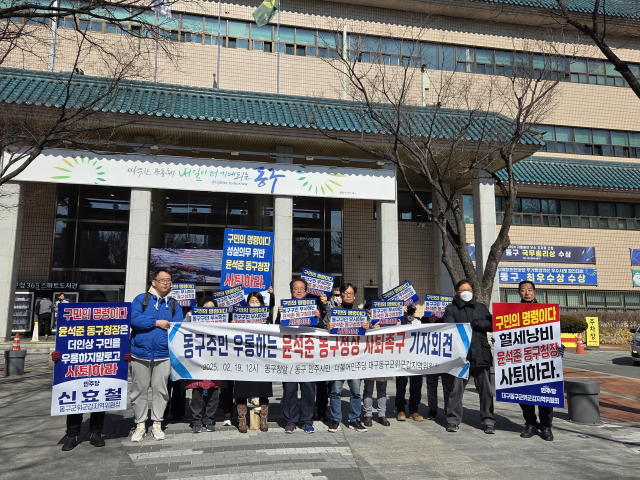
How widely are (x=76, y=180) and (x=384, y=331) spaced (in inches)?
449

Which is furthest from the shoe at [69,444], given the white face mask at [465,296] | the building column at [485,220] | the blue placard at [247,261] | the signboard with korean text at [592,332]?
the signboard with korean text at [592,332]

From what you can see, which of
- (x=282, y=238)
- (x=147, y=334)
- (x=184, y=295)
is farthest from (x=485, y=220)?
(x=147, y=334)

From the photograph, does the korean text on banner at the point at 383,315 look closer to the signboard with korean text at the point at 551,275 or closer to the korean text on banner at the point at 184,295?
the korean text on banner at the point at 184,295

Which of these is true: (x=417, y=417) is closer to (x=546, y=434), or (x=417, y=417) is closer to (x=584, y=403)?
(x=546, y=434)

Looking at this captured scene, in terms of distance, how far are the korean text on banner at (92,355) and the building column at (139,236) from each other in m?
9.09

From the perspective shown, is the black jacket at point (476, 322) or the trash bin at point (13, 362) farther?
the trash bin at point (13, 362)

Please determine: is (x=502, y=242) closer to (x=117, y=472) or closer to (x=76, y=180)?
(x=117, y=472)

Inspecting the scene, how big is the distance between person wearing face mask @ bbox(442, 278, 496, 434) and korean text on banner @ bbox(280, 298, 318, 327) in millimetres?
2043

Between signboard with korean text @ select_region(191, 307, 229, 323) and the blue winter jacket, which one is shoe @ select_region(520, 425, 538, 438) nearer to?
signboard with korean text @ select_region(191, 307, 229, 323)

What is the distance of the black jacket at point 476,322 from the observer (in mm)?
6922

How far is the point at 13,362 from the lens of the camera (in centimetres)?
1102

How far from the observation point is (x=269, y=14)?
63.3 feet

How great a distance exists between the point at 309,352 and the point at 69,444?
3.14m

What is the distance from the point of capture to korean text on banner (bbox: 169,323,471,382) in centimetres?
656
